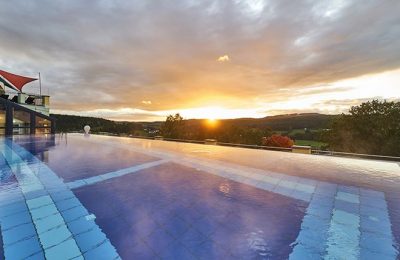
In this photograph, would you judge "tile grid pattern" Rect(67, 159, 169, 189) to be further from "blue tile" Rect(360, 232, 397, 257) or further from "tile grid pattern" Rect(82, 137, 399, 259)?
"blue tile" Rect(360, 232, 397, 257)

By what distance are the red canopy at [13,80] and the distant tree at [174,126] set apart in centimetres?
2843

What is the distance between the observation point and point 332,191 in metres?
6.98

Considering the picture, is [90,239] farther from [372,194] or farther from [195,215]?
[372,194]

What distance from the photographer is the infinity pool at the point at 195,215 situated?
3.78m

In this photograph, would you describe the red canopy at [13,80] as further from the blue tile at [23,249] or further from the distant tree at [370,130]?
the distant tree at [370,130]

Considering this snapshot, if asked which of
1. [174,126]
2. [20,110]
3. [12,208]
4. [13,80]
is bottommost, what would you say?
[12,208]

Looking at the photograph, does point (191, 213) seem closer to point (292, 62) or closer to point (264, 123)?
point (292, 62)

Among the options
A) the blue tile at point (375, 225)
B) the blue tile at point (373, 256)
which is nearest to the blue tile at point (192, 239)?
the blue tile at point (373, 256)

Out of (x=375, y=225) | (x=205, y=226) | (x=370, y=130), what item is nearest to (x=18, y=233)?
(x=205, y=226)

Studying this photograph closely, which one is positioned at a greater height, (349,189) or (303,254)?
(349,189)

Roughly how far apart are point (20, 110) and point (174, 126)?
28.8m

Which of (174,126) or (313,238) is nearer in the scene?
(313,238)

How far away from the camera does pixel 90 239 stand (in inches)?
158

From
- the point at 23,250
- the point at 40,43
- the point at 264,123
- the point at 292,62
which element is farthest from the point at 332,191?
the point at 264,123
